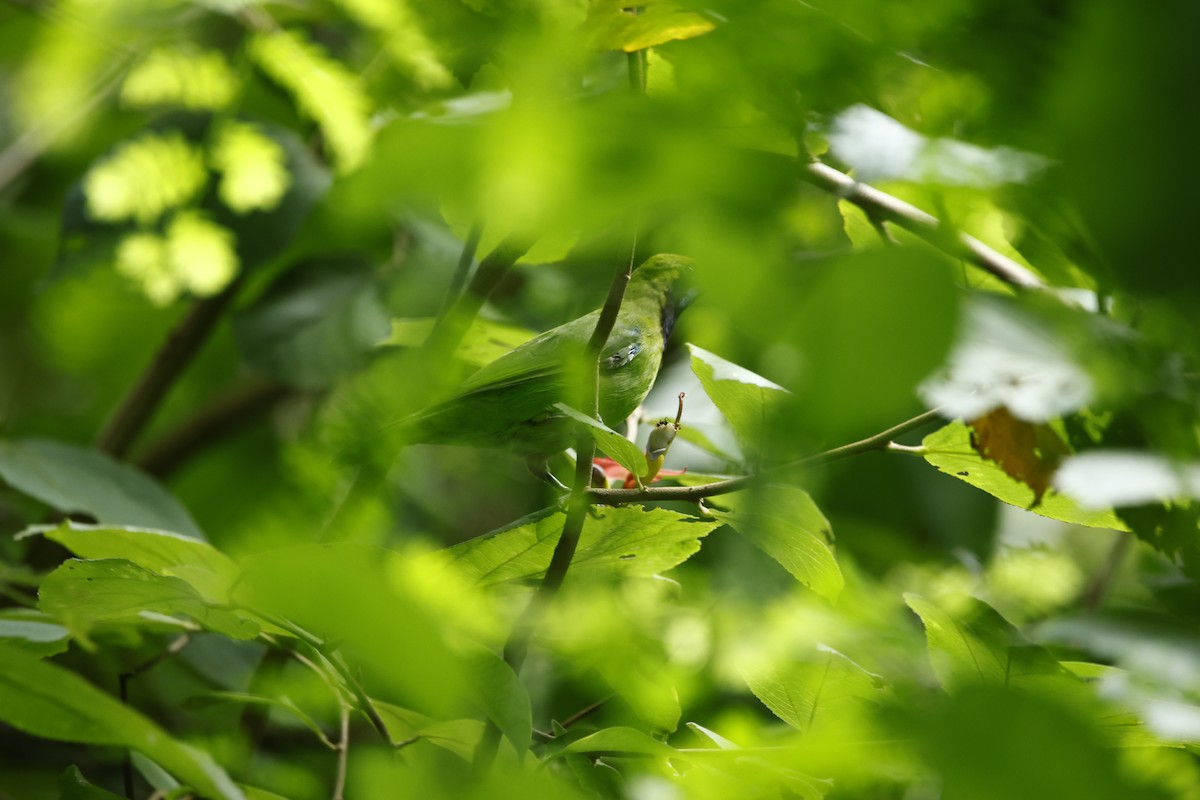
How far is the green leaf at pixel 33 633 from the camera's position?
0.66 m

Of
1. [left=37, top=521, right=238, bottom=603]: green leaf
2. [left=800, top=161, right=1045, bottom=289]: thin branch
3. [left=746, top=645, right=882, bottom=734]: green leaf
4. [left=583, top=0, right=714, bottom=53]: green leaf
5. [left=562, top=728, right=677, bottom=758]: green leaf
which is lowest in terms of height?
[left=746, top=645, right=882, bottom=734]: green leaf

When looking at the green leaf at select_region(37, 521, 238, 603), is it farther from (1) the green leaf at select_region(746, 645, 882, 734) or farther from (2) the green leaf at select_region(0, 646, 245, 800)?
(1) the green leaf at select_region(746, 645, 882, 734)

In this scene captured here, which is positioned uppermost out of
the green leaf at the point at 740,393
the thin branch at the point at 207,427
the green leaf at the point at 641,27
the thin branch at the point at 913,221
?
the green leaf at the point at 641,27

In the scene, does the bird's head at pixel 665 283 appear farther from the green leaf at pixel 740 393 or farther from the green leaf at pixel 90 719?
the green leaf at pixel 90 719

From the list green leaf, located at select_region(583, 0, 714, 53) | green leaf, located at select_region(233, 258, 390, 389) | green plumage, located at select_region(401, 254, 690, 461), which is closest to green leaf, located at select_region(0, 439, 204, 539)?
green leaf, located at select_region(233, 258, 390, 389)

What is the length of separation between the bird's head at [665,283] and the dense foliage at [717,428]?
38 mm

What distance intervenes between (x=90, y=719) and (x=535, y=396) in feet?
2.22

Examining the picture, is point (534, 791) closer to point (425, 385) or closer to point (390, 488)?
point (425, 385)

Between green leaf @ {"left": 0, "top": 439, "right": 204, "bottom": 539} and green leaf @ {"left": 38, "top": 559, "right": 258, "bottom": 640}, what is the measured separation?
629 millimetres

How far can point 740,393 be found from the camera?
0.71m

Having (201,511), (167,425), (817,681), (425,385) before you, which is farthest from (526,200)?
(167,425)

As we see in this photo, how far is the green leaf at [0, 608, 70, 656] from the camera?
657mm

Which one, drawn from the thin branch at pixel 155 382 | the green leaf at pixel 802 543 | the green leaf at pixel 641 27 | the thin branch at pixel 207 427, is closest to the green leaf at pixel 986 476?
the green leaf at pixel 802 543

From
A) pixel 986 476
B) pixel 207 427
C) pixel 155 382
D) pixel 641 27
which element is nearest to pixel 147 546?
pixel 641 27
